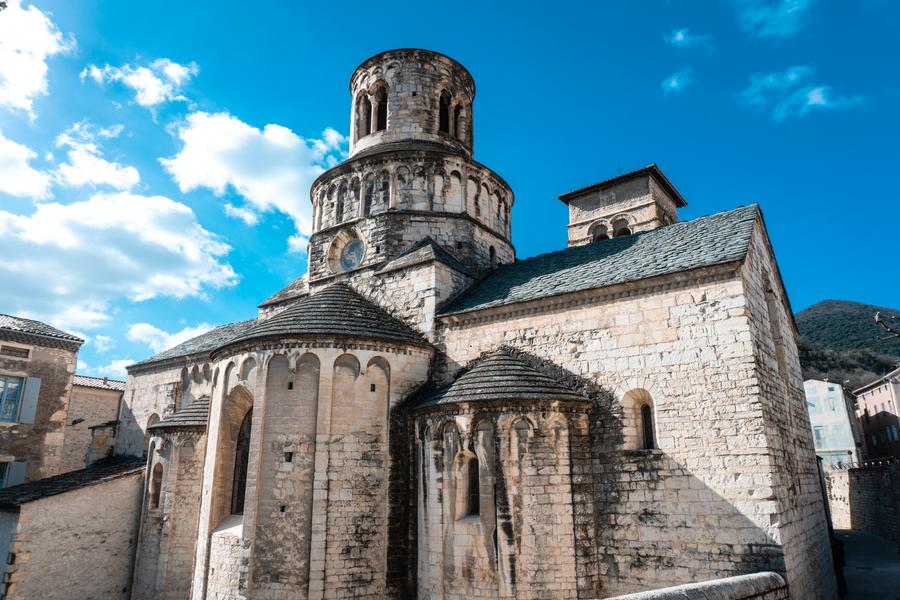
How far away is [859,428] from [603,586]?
127ft

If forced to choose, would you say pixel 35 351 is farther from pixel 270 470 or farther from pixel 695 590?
pixel 695 590

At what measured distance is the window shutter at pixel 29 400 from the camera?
20.2 m

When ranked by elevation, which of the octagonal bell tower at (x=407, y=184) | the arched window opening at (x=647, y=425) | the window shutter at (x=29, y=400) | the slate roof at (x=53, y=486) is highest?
the octagonal bell tower at (x=407, y=184)

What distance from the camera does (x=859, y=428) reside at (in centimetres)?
3925

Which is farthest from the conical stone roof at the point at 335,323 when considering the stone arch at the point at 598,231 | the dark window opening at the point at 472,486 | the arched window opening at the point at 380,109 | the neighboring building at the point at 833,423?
the neighboring building at the point at 833,423

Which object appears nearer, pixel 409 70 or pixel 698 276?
pixel 698 276

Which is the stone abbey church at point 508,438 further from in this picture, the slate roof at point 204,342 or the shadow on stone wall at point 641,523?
the slate roof at point 204,342

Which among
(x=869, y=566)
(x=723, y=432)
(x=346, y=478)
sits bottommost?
(x=869, y=566)

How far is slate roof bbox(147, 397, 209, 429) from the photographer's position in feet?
50.1

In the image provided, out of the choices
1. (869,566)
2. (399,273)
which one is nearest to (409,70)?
(399,273)

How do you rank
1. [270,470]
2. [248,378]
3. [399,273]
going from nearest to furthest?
[270,470]
[248,378]
[399,273]

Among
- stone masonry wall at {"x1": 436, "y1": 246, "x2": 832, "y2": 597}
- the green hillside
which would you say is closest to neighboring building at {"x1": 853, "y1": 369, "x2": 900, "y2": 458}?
the green hillside

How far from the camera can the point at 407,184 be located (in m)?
16.3

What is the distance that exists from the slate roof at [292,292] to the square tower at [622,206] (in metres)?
11.5
